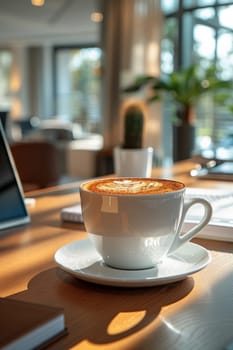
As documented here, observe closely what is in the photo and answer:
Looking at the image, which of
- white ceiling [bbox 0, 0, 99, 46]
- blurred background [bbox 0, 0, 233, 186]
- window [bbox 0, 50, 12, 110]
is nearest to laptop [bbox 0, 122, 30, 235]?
blurred background [bbox 0, 0, 233, 186]

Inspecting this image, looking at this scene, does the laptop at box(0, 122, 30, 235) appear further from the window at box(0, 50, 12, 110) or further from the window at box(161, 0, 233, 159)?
the window at box(0, 50, 12, 110)

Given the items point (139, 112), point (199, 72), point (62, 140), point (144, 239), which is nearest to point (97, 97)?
point (62, 140)

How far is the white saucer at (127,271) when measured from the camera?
616 mm

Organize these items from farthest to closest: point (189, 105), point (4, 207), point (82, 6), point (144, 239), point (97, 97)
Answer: point (97, 97)
point (82, 6)
point (189, 105)
point (4, 207)
point (144, 239)

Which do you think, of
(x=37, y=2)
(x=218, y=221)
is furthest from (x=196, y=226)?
(x=37, y=2)

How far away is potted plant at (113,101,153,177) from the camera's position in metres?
1.27

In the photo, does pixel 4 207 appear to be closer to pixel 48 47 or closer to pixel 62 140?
pixel 62 140

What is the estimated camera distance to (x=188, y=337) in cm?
50

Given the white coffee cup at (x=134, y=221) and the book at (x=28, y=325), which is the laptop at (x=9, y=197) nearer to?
the white coffee cup at (x=134, y=221)

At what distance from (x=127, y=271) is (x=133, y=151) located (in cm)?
64

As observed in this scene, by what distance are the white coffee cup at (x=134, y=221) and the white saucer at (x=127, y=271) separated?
0.05 ft

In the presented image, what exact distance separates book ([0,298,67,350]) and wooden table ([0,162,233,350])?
1 centimetres

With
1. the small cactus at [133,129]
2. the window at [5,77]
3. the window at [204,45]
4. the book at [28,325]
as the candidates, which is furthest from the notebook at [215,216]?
the window at [5,77]

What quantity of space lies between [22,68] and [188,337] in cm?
1082
